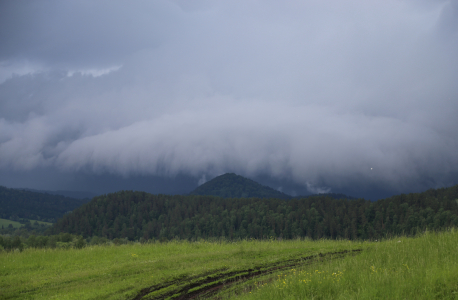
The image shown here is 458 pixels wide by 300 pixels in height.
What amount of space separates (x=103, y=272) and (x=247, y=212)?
489 feet

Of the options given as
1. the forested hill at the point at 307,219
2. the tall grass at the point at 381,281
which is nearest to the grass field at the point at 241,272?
the tall grass at the point at 381,281

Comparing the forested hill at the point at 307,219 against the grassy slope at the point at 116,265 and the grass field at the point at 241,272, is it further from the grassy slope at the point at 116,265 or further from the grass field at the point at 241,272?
the grass field at the point at 241,272

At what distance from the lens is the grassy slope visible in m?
12.7

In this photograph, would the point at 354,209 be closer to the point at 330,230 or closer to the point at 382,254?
the point at 330,230

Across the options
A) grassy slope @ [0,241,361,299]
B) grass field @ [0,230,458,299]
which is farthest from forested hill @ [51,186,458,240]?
grass field @ [0,230,458,299]

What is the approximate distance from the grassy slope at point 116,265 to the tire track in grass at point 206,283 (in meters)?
0.58

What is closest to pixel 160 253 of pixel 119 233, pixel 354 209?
pixel 354 209

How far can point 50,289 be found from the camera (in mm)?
13094

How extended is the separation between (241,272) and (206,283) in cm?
215

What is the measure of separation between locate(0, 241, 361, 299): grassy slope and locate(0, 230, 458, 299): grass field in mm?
50

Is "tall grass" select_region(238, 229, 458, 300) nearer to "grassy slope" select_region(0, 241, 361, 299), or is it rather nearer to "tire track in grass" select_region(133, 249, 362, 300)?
"tire track in grass" select_region(133, 249, 362, 300)

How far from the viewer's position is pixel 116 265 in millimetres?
17078

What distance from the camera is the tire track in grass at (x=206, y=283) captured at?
11.3m

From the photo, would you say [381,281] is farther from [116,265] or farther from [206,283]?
[116,265]
